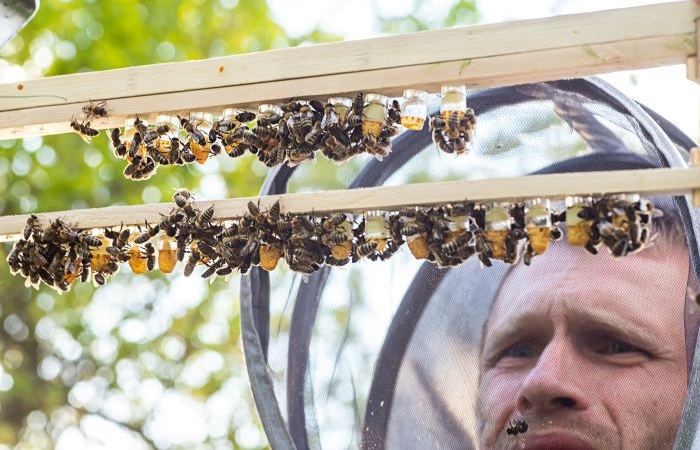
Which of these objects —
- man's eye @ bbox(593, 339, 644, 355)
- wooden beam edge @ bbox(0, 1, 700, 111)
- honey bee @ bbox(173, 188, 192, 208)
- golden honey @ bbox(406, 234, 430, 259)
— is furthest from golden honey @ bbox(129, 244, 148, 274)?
man's eye @ bbox(593, 339, 644, 355)

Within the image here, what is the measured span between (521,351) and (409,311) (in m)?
0.39

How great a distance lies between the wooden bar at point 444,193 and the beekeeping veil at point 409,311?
70 cm

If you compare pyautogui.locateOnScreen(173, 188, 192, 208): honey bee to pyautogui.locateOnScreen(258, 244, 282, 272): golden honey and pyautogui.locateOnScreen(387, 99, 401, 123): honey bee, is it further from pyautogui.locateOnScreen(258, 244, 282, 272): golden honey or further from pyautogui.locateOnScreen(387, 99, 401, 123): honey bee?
pyautogui.locateOnScreen(387, 99, 401, 123): honey bee

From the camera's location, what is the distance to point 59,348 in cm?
1383

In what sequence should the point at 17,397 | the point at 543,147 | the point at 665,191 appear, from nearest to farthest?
1. the point at 665,191
2. the point at 543,147
3. the point at 17,397

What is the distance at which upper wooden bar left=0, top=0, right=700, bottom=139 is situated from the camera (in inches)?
97.8

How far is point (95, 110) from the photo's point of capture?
2961mm

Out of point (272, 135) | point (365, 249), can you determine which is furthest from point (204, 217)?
point (365, 249)

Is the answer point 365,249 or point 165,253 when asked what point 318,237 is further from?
point 165,253

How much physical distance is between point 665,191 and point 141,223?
1.45 meters

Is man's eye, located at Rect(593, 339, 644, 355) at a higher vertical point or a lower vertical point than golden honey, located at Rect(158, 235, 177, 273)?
lower

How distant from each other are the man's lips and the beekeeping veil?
235 millimetres

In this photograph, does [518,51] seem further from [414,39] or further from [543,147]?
[543,147]

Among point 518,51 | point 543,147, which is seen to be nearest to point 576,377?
point 543,147
